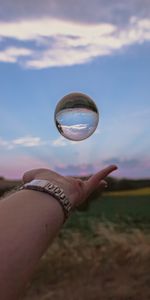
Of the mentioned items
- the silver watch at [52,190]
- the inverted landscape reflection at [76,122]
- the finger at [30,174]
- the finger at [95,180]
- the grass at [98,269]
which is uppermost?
the inverted landscape reflection at [76,122]

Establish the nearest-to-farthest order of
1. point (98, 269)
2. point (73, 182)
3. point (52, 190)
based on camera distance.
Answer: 1. point (52, 190)
2. point (73, 182)
3. point (98, 269)

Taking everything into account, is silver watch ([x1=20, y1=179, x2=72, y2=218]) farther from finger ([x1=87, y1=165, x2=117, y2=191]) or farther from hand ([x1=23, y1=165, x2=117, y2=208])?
finger ([x1=87, y1=165, x2=117, y2=191])

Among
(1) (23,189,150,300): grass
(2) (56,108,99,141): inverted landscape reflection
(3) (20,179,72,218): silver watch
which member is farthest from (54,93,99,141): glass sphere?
(1) (23,189,150,300): grass

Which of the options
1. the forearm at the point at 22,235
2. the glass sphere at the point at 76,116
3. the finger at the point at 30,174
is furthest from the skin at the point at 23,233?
the glass sphere at the point at 76,116

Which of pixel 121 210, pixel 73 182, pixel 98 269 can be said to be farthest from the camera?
pixel 121 210

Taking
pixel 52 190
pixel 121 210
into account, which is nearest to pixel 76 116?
pixel 52 190

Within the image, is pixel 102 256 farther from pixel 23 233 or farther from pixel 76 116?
pixel 23 233

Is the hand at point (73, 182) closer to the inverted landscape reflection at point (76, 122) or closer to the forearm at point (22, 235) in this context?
the forearm at point (22, 235)
